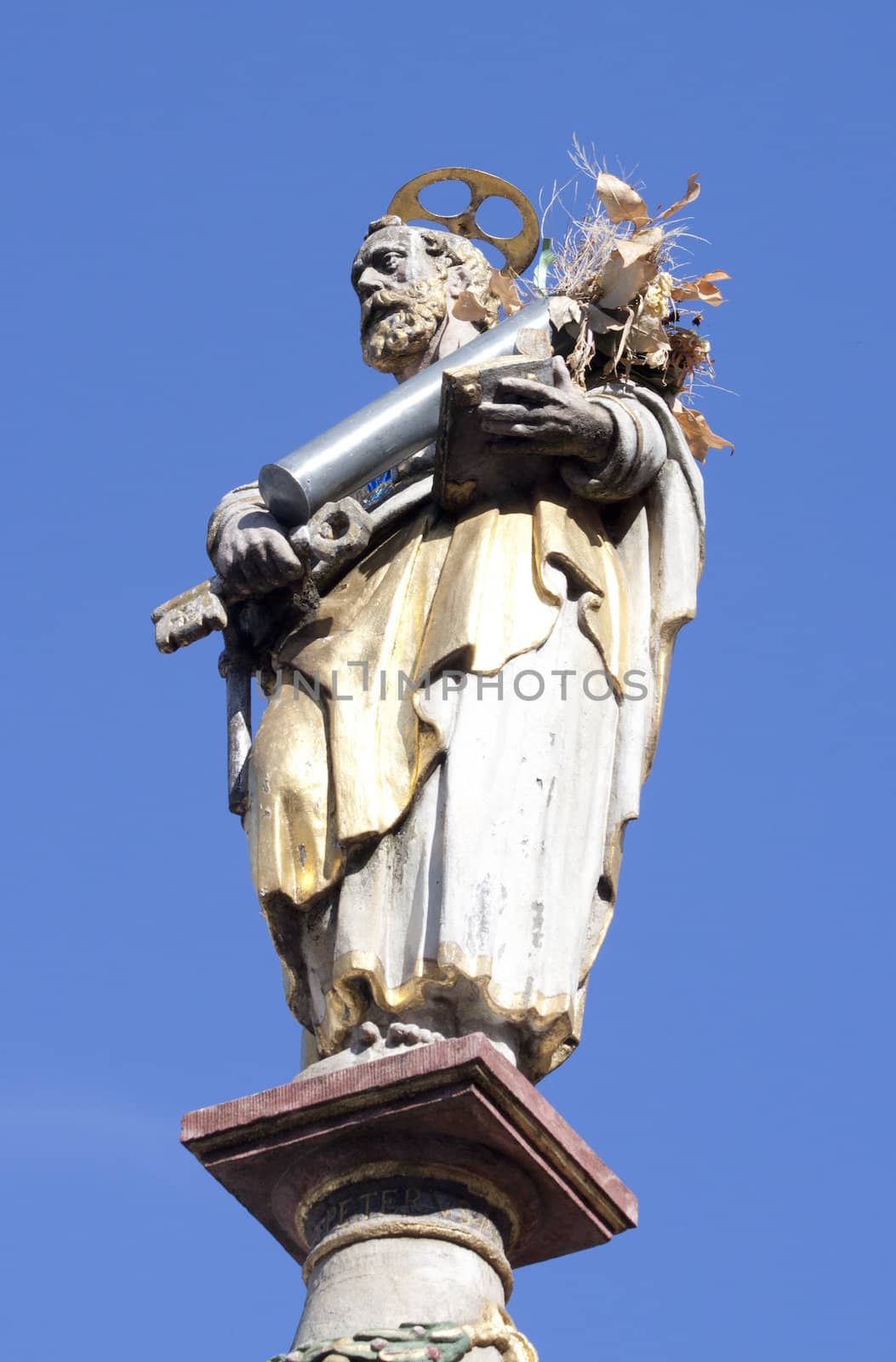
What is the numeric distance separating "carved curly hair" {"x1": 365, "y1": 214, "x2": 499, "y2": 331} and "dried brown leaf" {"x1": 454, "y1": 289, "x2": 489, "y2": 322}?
0.25 ft

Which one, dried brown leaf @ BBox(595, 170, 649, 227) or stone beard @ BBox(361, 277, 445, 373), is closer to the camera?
dried brown leaf @ BBox(595, 170, 649, 227)

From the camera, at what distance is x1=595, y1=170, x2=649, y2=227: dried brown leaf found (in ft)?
25.4

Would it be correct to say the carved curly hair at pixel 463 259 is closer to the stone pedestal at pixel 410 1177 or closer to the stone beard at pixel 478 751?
the stone beard at pixel 478 751

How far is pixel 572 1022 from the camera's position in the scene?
21.5ft

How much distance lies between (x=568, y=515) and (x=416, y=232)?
1.52 metres

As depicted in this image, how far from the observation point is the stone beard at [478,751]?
21.2 feet

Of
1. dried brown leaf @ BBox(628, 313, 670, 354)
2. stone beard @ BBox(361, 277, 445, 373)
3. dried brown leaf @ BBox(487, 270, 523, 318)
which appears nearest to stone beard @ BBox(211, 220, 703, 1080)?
dried brown leaf @ BBox(628, 313, 670, 354)

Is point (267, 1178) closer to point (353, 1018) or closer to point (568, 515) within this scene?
point (353, 1018)

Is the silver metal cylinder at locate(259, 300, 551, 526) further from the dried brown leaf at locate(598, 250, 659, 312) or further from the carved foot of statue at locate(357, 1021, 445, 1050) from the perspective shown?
the carved foot of statue at locate(357, 1021, 445, 1050)

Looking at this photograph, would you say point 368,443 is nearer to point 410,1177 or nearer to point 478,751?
point 478,751

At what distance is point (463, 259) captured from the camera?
27.5 ft

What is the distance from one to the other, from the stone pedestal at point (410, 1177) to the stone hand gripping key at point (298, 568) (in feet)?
5.04

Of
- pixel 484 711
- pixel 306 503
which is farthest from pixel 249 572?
pixel 484 711

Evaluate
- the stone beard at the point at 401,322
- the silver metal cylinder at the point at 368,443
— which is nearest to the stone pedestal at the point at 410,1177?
the silver metal cylinder at the point at 368,443
